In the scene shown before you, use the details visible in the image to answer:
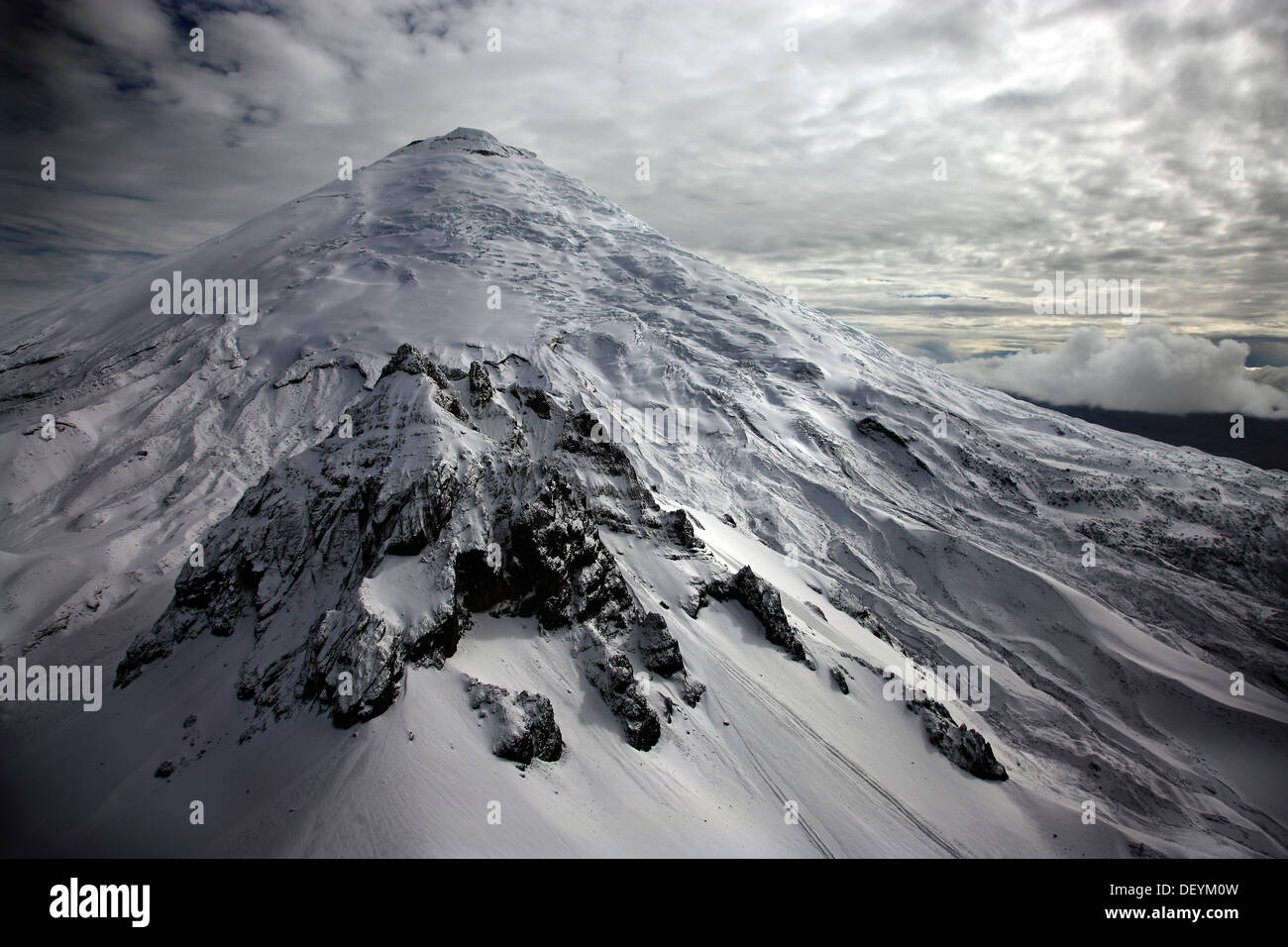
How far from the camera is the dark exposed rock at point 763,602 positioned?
137 feet

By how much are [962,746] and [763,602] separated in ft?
51.1

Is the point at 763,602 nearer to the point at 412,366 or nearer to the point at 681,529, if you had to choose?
the point at 681,529

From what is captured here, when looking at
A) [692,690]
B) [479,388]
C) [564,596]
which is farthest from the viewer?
[479,388]

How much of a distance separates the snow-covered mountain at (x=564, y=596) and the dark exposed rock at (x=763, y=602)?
244 millimetres

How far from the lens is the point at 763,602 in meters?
42.9

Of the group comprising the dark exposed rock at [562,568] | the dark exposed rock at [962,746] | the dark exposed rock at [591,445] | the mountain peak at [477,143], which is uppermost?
the mountain peak at [477,143]

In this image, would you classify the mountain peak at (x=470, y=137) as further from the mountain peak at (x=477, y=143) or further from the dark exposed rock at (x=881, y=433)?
the dark exposed rock at (x=881, y=433)

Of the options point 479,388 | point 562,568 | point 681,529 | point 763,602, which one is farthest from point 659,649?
point 479,388

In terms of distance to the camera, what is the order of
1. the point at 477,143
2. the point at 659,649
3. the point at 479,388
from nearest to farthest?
1. the point at 659,649
2. the point at 479,388
3. the point at 477,143

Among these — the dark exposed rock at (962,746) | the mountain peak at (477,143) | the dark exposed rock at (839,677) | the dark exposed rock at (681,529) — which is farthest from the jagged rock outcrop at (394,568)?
the mountain peak at (477,143)

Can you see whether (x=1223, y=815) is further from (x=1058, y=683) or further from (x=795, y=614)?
(x=795, y=614)

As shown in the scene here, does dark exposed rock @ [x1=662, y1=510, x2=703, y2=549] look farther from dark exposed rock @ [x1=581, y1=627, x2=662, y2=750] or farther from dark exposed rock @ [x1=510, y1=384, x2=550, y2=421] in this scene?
dark exposed rock @ [x1=581, y1=627, x2=662, y2=750]
